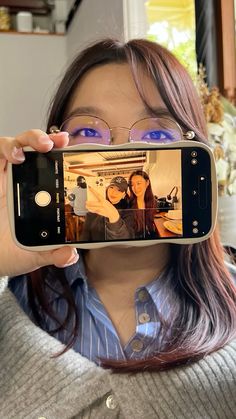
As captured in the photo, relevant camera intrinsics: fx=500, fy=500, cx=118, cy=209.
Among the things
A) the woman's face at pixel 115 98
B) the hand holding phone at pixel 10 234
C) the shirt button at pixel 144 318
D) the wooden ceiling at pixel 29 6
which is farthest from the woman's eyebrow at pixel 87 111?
the wooden ceiling at pixel 29 6

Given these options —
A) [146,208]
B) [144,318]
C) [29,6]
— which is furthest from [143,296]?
[29,6]

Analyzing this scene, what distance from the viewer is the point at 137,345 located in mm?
520

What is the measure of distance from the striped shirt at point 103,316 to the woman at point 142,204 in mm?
141

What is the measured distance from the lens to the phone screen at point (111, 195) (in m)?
0.42

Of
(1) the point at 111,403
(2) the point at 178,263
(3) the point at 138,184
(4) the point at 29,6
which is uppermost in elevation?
(4) the point at 29,6

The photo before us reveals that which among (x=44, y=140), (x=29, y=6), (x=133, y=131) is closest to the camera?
(x=44, y=140)

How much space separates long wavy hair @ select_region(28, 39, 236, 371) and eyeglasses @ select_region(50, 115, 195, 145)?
15 millimetres

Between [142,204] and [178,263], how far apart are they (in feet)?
0.56

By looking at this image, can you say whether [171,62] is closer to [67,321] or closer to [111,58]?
[111,58]

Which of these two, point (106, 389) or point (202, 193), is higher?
point (202, 193)

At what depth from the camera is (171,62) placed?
574mm

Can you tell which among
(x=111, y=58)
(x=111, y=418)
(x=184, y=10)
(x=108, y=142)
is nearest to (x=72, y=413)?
(x=111, y=418)

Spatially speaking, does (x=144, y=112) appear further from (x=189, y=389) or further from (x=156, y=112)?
(x=189, y=389)

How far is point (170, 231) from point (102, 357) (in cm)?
17
